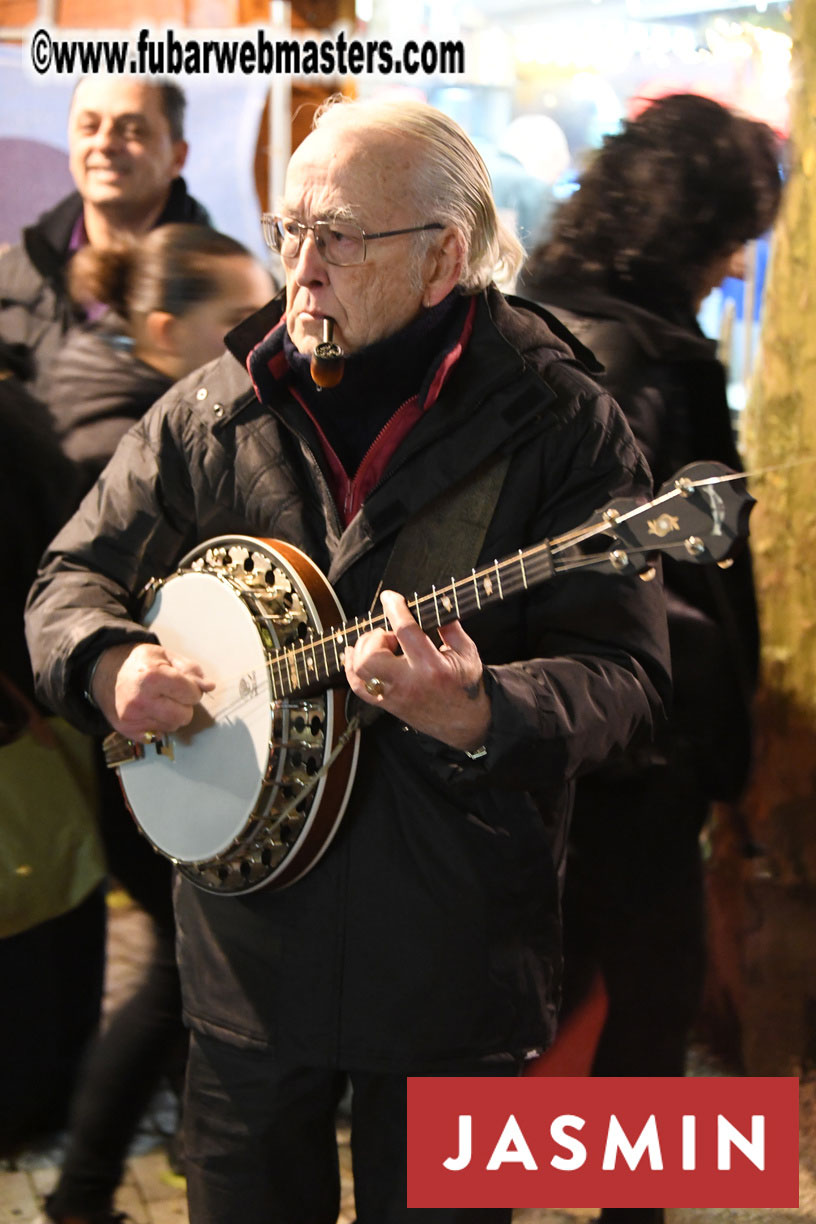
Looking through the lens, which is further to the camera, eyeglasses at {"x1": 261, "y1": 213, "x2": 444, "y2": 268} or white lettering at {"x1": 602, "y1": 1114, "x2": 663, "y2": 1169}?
white lettering at {"x1": 602, "y1": 1114, "x2": 663, "y2": 1169}

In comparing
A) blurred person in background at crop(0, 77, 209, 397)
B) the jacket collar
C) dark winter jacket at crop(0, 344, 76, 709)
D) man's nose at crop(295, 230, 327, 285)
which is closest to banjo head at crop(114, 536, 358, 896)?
man's nose at crop(295, 230, 327, 285)

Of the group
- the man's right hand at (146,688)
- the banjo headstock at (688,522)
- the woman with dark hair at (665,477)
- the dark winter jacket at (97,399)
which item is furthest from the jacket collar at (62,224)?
the banjo headstock at (688,522)

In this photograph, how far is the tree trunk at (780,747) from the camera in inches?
119

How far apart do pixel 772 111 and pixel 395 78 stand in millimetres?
836

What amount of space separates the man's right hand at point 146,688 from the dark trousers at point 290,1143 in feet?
1.62

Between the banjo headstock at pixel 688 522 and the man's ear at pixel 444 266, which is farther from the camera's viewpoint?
the man's ear at pixel 444 266

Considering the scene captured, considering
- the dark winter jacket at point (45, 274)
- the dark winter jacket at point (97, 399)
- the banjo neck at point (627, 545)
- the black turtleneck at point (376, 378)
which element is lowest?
the banjo neck at point (627, 545)

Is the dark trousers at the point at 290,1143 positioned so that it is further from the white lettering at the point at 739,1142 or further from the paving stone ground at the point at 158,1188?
the paving stone ground at the point at 158,1188

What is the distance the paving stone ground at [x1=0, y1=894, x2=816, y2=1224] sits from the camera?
A: 2934mm

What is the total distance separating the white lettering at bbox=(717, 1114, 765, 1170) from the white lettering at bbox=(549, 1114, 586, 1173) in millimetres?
305

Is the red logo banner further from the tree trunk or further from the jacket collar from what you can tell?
the jacket collar

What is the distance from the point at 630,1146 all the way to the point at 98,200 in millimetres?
2396

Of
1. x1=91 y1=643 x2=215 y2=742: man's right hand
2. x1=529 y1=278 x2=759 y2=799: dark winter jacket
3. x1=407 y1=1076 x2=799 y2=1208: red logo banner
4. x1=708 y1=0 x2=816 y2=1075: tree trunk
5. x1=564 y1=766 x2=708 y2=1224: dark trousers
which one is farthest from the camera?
x1=708 y1=0 x2=816 y2=1075: tree trunk

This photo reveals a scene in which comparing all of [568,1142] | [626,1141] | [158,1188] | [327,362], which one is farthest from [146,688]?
[158,1188]
